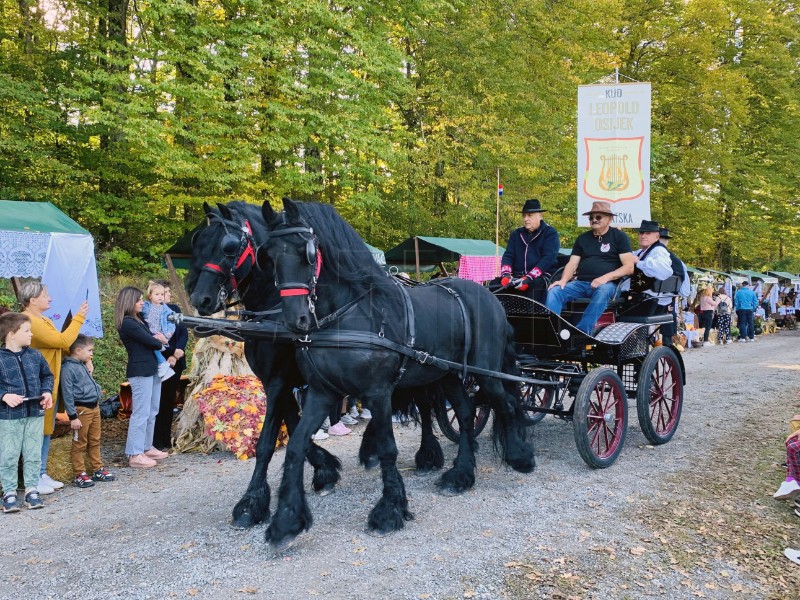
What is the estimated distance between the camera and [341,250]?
419 cm

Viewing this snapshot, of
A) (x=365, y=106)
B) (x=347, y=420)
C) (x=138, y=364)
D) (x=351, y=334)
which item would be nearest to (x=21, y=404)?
(x=138, y=364)

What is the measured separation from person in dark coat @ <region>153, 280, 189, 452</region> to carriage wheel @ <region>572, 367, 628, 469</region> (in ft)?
13.0

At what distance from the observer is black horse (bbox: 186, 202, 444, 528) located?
419 cm

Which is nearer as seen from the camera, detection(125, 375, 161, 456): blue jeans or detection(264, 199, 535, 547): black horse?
detection(264, 199, 535, 547): black horse

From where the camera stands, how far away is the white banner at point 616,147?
10.6 metres

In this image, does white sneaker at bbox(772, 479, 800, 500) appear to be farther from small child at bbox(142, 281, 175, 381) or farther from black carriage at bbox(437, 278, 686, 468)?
small child at bbox(142, 281, 175, 381)

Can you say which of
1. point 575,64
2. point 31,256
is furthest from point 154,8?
point 575,64

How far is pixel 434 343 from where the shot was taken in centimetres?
484

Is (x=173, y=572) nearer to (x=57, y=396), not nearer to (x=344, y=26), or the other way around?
(x=57, y=396)

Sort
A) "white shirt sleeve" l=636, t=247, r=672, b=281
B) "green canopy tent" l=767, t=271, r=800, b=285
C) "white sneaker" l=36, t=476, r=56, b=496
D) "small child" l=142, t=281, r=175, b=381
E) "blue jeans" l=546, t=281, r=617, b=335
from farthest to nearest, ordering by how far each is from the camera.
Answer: "green canopy tent" l=767, t=271, r=800, b=285
"small child" l=142, t=281, r=175, b=381
"white shirt sleeve" l=636, t=247, r=672, b=281
"blue jeans" l=546, t=281, r=617, b=335
"white sneaker" l=36, t=476, r=56, b=496

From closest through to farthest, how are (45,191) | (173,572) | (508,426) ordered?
1. (173,572)
2. (508,426)
3. (45,191)

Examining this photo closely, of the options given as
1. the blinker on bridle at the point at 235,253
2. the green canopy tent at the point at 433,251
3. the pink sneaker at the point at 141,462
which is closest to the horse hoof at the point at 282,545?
the blinker on bridle at the point at 235,253

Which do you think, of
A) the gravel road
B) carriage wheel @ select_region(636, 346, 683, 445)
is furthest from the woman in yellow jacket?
carriage wheel @ select_region(636, 346, 683, 445)

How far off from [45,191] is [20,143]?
46.5 inches
